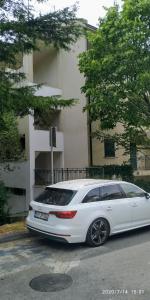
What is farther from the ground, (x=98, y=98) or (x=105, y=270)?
(x=98, y=98)

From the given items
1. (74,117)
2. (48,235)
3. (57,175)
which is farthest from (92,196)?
(74,117)

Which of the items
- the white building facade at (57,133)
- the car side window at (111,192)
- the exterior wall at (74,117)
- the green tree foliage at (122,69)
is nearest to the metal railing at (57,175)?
the white building facade at (57,133)

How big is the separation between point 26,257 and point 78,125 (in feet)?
38.2

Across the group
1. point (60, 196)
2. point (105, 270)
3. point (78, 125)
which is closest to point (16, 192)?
point (78, 125)

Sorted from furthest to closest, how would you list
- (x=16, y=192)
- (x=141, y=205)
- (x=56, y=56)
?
(x=56, y=56) < (x=16, y=192) < (x=141, y=205)

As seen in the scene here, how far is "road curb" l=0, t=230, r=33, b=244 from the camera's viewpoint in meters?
8.04

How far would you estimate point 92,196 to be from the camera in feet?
25.6

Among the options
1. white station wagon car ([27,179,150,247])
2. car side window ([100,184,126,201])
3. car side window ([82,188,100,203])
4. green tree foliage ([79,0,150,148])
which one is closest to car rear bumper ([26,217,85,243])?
white station wagon car ([27,179,150,247])

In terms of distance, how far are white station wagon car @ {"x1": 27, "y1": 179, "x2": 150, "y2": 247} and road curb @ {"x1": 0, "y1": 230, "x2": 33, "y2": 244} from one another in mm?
594

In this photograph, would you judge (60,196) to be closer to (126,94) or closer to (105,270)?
(105,270)

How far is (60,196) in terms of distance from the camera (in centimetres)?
769

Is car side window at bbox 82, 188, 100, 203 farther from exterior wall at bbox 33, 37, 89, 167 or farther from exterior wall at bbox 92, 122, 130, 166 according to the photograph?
exterior wall at bbox 92, 122, 130, 166

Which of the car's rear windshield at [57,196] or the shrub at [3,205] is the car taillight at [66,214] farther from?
the shrub at [3,205]

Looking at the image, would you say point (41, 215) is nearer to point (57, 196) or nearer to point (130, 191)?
point (57, 196)
